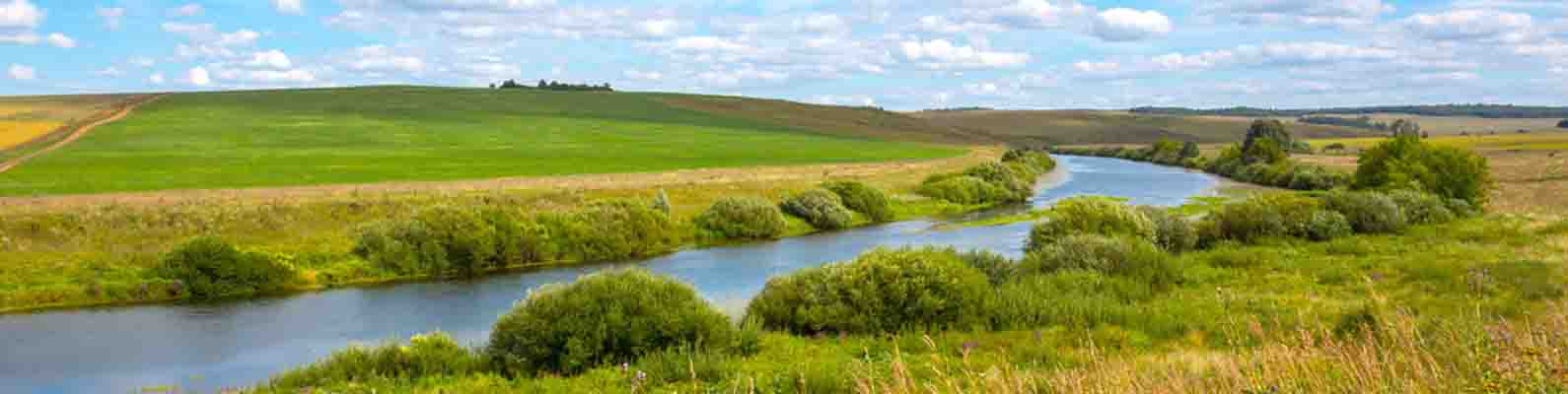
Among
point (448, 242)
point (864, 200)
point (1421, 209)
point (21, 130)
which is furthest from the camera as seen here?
point (21, 130)

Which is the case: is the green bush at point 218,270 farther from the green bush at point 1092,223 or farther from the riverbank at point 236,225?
the green bush at point 1092,223

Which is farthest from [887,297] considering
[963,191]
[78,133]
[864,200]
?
[78,133]

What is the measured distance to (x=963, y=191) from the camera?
176 ft

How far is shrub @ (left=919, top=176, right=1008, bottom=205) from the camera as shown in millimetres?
52812

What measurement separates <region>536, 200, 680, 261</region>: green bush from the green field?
60.0ft

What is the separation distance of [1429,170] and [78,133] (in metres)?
75.7

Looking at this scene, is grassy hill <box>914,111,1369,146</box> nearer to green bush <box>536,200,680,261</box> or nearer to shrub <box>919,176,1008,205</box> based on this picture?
shrub <box>919,176,1008,205</box>

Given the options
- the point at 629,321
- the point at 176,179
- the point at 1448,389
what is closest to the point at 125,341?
the point at 629,321

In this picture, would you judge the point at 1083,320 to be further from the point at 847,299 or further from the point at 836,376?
the point at 836,376

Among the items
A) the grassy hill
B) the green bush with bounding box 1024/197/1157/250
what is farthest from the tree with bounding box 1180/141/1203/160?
the green bush with bounding box 1024/197/1157/250

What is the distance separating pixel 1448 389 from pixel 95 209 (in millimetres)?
36413

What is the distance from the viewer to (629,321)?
13742 mm

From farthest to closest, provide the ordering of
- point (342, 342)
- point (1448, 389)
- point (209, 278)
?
1. point (209, 278)
2. point (342, 342)
3. point (1448, 389)

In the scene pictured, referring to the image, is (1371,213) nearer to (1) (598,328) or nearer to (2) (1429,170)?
(2) (1429,170)
